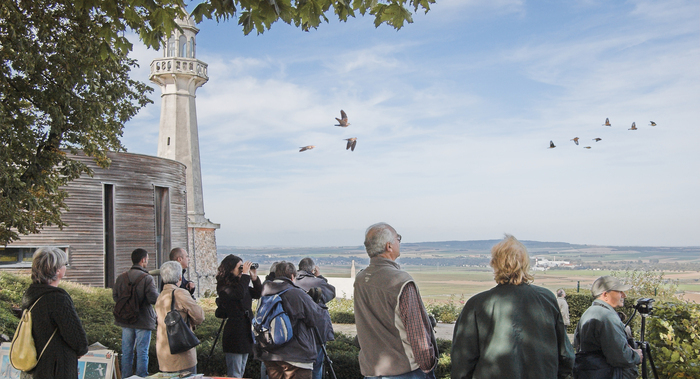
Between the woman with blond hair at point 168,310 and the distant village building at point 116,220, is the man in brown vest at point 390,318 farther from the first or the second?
the distant village building at point 116,220

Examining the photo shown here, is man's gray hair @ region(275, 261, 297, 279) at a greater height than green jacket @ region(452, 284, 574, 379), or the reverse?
man's gray hair @ region(275, 261, 297, 279)

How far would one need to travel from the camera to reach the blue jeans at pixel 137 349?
24.4 ft

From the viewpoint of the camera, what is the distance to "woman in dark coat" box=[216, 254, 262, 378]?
6562 mm

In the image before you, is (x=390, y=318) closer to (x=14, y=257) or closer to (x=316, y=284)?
(x=316, y=284)

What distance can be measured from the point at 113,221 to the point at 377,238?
20.3 metres

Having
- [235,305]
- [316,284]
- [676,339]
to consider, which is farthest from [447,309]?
[235,305]

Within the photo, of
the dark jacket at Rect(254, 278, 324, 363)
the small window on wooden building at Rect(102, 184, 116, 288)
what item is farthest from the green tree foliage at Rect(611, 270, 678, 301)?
the small window on wooden building at Rect(102, 184, 116, 288)

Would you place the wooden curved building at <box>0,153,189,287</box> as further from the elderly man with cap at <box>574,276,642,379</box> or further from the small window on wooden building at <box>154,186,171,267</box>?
the elderly man with cap at <box>574,276,642,379</box>

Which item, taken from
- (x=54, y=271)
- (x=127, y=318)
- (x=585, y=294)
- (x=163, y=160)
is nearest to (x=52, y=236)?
(x=163, y=160)

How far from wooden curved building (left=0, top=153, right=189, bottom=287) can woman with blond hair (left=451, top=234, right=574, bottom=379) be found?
19.0m

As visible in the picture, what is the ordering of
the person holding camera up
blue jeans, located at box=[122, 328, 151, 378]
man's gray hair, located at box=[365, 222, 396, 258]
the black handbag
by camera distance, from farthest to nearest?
blue jeans, located at box=[122, 328, 151, 378], the person holding camera up, the black handbag, man's gray hair, located at box=[365, 222, 396, 258]

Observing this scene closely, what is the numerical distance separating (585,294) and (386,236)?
62.3 feet

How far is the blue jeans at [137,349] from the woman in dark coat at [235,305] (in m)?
1.46

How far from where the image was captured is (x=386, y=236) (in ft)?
14.8
